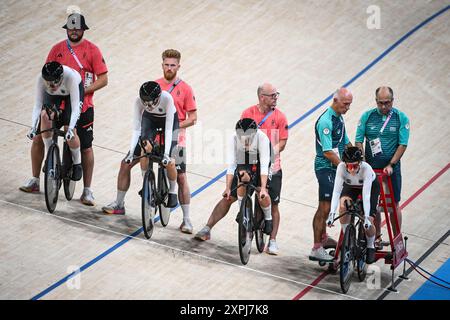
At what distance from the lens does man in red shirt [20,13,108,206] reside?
10.1m

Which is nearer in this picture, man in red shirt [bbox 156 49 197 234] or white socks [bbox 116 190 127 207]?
man in red shirt [bbox 156 49 197 234]

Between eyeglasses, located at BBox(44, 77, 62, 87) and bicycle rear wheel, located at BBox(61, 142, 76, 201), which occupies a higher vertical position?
eyeglasses, located at BBox(44, 77, 62, 87)

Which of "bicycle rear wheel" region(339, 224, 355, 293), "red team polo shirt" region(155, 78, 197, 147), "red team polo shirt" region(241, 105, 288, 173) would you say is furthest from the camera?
"red team polo shirt" region(155, 78, 197, 147)

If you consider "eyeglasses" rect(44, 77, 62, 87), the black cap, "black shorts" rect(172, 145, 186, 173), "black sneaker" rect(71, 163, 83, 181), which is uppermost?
the black cap

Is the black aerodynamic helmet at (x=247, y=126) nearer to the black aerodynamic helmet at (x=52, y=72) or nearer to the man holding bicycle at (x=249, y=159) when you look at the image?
the man holding bicycle at (x=249, y=159)

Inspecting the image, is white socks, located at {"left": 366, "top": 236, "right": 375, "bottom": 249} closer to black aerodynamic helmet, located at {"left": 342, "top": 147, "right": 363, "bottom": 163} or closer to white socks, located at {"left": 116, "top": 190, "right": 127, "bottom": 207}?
black aerodynamic helmet, located at {"left": 342, "top": 147, "right": 363, "bottom": 163}

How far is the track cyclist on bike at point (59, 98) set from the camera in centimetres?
952

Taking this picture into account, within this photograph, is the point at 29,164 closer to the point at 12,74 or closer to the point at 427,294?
the point at 12,74

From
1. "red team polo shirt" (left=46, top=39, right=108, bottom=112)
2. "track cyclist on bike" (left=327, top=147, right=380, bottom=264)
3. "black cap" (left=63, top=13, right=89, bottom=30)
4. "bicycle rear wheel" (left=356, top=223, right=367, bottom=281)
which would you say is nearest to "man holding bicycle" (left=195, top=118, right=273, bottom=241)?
"track cyclist on bike" (left=327, top=147, right=380, bottom=264)

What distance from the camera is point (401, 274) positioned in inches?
377

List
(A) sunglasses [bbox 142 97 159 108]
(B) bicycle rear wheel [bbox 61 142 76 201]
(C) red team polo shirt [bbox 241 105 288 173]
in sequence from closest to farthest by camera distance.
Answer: (A) sunglasses [bbox 142 97 159 108]
(C) red team polo shirt [bbox 241 105 288 173]
(B) bicycle rear wheel [bbox 61 142 76 201]

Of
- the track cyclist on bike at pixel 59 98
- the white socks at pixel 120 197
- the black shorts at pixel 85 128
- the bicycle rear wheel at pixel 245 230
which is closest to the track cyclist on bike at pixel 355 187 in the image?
the bicycle rear wheel at pixel 245 230

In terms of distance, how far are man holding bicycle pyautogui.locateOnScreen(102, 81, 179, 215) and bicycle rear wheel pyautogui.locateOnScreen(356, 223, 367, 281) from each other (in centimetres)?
176
